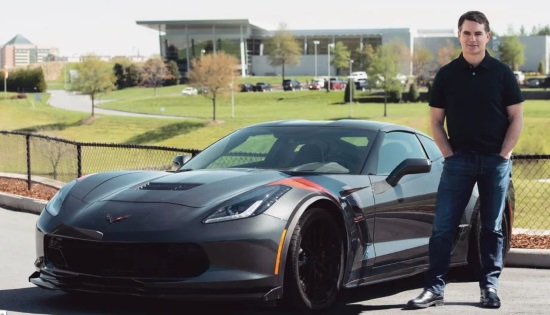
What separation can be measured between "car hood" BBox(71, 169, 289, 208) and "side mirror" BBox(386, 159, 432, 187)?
942mm

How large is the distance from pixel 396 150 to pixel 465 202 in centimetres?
123

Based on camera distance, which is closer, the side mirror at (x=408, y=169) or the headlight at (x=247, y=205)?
the headlight at (x=247, y=205)

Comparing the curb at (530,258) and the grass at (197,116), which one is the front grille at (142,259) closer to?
the curb at (530,258)

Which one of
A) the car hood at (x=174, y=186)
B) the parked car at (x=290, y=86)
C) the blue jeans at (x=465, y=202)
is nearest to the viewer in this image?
the car hood at (x=174, y=186)

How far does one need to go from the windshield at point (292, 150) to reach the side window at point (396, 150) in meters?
0.15

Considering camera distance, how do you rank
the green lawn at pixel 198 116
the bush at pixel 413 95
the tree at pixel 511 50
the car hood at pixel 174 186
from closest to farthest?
1. the car hood at pixel 174 186
2. the green lawn at pixel 198 116
3. the bush at pixel 413 95
4. the tree at pixel 511 50

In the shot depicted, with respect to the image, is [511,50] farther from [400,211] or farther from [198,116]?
[400,211]

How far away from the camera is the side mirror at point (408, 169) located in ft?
23.8

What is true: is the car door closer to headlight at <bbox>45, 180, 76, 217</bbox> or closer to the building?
headlight at <bbox>45, 180, 76, 217</bbox>

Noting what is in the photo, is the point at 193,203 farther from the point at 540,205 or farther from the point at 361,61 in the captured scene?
the point at 361,61

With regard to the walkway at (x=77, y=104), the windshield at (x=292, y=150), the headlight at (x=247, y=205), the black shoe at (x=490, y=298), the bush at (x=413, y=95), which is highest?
the windshield at (x=292, y=150)

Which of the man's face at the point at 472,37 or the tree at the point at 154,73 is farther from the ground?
the man's face at the point at 472,37

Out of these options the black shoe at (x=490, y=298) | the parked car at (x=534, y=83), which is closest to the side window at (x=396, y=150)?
the black shoe at (x=490, y=298)

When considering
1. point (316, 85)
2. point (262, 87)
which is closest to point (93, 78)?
point (262, 87)
